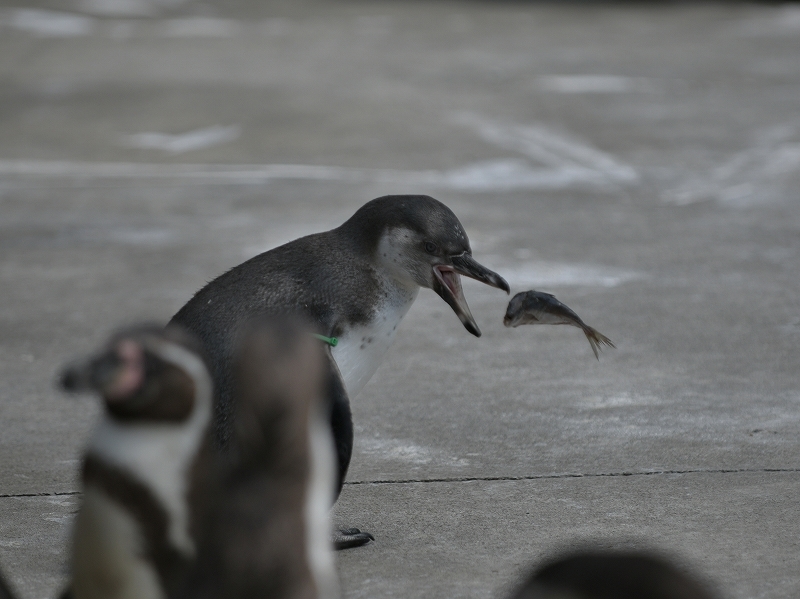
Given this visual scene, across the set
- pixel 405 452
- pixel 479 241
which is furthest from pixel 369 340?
pixel 479 241

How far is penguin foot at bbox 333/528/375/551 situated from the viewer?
3705 mm

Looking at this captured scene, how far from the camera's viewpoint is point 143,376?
2303mm

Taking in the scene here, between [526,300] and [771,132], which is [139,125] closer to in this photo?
[771,132]

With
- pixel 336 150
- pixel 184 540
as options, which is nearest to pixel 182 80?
pixel 336 150

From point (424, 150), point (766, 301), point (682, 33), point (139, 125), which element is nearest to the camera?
point (766, 301)

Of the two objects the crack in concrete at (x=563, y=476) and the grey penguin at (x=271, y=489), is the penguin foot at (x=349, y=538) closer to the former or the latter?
the crack in concrete at (x=563, y=476)

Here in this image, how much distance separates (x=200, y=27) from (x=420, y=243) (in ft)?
37.0

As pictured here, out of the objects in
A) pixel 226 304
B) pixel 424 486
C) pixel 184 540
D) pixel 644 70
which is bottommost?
pixel 424 486

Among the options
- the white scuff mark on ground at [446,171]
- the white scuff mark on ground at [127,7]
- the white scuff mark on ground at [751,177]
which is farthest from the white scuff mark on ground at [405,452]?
the white scuff mark on ground at [127,7]

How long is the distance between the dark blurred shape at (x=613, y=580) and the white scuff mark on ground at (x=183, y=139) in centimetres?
749

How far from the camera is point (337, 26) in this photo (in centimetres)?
1430

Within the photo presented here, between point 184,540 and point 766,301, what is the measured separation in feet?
13.9

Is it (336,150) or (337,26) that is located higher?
(337,26)

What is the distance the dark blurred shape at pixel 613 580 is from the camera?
6.21ft
